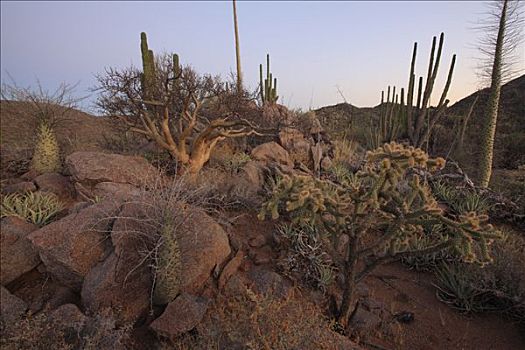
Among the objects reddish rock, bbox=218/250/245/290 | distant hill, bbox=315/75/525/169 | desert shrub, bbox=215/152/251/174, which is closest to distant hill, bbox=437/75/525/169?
distant hill, bbox=315/75/525/169

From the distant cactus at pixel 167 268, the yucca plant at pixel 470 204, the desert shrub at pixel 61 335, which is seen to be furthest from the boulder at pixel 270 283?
the yucca plant at pixel 470 204

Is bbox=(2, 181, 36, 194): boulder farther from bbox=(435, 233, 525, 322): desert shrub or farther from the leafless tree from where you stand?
bbox=(435, 233, 525, 322): desert shrub

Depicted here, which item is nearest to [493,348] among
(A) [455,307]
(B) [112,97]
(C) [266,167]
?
(A) [455,307]

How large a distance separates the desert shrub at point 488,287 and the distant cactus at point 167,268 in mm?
2722

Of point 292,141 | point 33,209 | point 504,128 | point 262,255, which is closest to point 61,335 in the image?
point 262,255

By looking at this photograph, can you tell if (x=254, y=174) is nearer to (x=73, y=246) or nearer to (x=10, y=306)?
(x=73, y=246)

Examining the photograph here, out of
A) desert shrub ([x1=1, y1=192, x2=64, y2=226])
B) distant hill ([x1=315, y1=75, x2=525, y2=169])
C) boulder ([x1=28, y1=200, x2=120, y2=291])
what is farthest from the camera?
distant hill ([x1=315, y1=75, x2=525, y2=169])

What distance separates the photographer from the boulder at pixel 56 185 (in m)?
4.98

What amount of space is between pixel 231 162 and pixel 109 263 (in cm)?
357

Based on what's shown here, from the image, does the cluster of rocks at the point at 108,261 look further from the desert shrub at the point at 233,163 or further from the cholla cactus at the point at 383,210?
the desert shrub at the point at 233,163

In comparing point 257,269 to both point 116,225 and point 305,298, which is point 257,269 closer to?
point 305,298

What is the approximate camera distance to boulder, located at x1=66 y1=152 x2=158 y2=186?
192 inches

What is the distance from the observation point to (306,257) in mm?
3508

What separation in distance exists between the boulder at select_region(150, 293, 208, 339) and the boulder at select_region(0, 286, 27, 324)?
3.99ft
